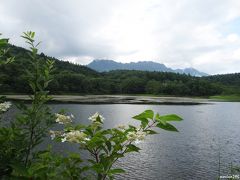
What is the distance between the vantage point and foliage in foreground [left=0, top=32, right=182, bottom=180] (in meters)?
2.82

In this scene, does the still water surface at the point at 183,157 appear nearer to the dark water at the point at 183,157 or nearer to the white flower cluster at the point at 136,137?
the dark water at the point at 183,157

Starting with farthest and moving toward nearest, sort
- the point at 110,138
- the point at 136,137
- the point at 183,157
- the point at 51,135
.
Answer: the point at 183,157 → the point at 51,135 → the point at 110,138 → the point at 136,137

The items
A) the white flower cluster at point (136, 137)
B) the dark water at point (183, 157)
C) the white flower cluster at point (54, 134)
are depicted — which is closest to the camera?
the white flower cluster at point (136, 137)

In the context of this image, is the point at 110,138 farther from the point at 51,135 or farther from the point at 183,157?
the point at 183,157

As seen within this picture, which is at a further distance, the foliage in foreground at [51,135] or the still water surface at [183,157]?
the still water surface at [183,157]

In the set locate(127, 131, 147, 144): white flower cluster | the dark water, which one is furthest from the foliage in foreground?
the dark water

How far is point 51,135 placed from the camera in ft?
10.3

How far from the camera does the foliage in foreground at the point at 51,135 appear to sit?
111 inches

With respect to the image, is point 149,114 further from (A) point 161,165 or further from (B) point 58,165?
(A) point 161,165

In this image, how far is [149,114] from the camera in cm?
281

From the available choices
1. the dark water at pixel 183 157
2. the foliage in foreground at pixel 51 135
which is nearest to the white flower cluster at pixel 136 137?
the foliage in foreground at pixel 51 135

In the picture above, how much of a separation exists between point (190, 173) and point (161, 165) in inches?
122

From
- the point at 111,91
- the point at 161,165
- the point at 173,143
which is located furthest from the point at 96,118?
the point at 111,91

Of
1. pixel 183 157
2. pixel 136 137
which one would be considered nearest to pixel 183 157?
pixel 183 157
